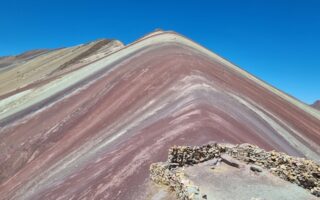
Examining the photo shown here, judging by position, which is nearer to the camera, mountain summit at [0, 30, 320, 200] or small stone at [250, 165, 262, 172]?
small stone at [250, 165, 262, 172]

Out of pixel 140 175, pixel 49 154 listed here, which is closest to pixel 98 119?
pixel 49 154

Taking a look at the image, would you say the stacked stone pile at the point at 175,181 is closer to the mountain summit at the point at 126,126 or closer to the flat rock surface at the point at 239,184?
the flat rock surface at the point at 239,184

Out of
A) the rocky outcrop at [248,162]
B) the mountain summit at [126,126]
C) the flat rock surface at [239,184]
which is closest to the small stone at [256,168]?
the rocky outcrop at [248,162]

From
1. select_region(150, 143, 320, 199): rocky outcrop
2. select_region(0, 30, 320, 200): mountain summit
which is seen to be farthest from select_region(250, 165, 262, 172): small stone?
select_region(0, 30, 320, 200): mountain summit

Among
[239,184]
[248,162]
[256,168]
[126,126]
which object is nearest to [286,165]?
[256,168]

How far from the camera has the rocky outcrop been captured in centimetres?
1577

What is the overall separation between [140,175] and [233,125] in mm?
5600

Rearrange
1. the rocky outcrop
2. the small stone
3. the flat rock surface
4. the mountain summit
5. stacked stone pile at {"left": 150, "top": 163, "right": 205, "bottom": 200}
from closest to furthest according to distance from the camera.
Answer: stacked stone pile at {"left": 150, "top": 163, "right": 205, "bottom": 200}, the flat rock surface, the rocky outcrop, the small stone, the mountain summit

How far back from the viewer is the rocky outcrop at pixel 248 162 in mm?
15766

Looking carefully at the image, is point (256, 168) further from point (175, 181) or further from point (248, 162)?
point (175, 181)

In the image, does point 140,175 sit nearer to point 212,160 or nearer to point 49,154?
point 212,160

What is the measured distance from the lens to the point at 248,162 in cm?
1655

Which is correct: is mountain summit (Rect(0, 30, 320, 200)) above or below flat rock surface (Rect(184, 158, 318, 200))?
above

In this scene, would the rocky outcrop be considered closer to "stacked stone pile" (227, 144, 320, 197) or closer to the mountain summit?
"stacked stone pile" (227, 144, 320, 197)
